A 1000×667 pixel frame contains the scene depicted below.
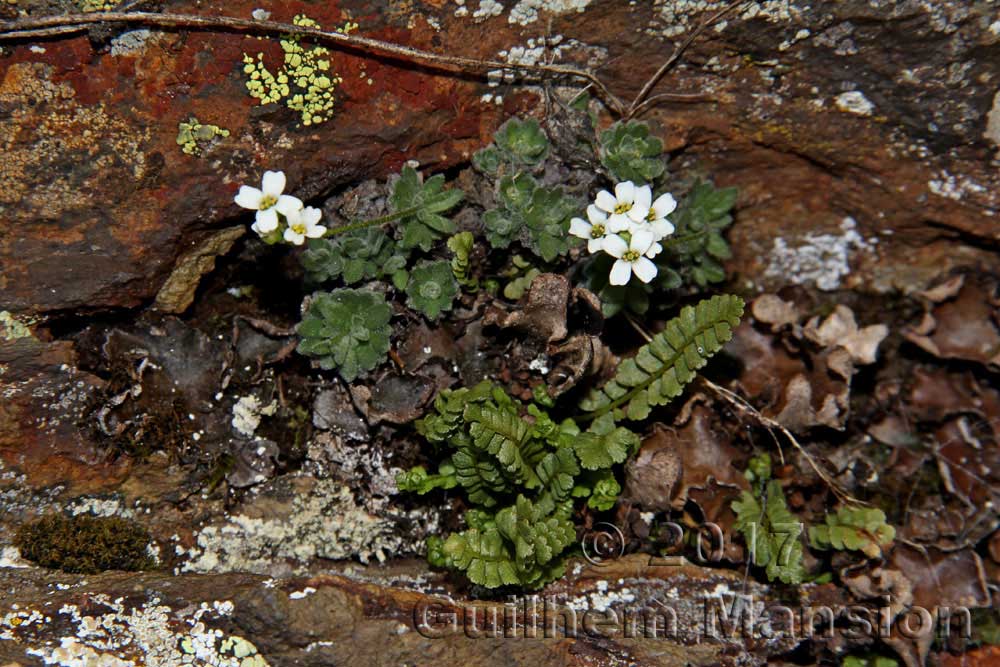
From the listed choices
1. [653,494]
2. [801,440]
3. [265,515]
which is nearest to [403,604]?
[265,515]

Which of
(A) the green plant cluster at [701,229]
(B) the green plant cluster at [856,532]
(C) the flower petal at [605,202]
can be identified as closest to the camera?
(C) the flower petal at [605,202]

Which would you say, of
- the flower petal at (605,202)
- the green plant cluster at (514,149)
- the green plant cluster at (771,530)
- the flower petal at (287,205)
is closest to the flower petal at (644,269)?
the flower petal at (605,202)

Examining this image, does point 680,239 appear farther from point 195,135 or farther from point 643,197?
point 195,135

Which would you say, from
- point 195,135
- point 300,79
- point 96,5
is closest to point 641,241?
point 300,79

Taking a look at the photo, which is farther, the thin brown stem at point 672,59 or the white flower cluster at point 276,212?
the thin brown stem at point 672,59

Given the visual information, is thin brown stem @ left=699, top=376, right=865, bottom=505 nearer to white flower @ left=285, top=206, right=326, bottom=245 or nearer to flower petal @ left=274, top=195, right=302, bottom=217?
white flower @ left=285, top=206, right=326, bottom=245

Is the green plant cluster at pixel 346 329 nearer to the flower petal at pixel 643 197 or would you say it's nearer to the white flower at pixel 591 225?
the white flower at pixel 591 225
